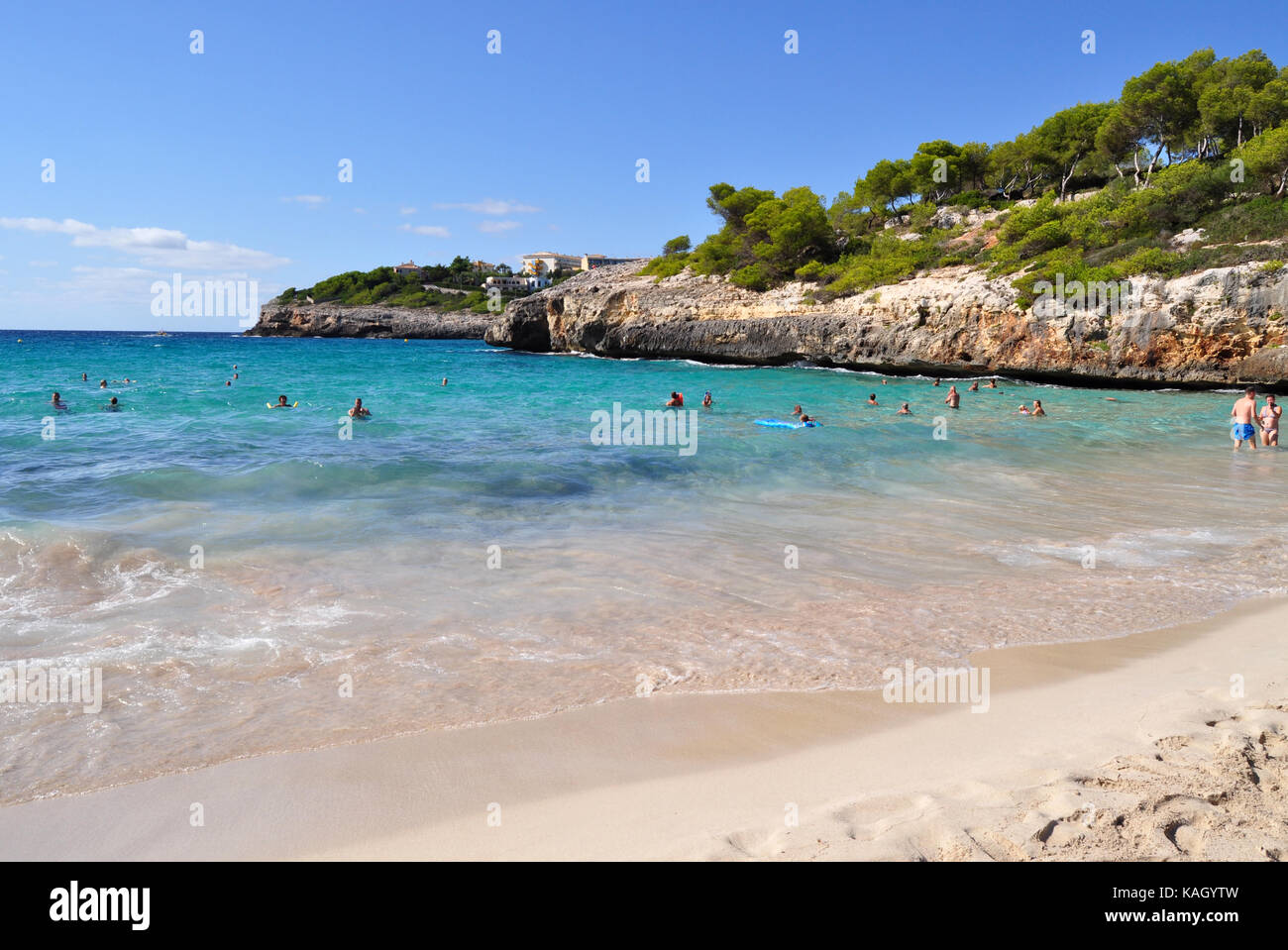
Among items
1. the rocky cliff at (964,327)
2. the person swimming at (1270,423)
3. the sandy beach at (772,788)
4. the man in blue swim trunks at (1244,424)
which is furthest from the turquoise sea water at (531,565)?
the rocky cliff at (964,327)

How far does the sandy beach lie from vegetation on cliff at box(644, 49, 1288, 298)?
1305 inches

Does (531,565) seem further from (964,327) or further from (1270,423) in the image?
(964,327)

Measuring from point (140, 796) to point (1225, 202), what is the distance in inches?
1779

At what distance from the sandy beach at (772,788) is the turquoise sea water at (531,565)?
396 mm

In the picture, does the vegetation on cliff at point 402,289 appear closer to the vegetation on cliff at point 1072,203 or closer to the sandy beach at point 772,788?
the vegetation on cliff at point 1072,203

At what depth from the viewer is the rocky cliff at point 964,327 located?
27969 mm

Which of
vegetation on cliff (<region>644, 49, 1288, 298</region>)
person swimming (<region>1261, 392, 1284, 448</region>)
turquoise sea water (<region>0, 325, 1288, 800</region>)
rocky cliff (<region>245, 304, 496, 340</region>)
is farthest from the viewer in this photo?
rocky cliff (<region>245, 304, 496, 340</region>)

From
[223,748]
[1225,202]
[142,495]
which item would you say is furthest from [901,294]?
[223,748]

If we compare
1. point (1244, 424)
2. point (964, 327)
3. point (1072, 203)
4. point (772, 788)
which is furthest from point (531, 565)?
point (1072, 203)

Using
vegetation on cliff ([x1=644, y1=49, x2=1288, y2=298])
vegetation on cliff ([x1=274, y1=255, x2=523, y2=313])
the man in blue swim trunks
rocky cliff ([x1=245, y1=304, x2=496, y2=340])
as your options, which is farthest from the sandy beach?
vegetation on cliff ([x1=274, y1=255, x2=523, y2=313])

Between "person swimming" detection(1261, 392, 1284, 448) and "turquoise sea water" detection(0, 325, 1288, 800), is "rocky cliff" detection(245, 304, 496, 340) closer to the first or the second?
"turquoise sea water" detection(0, 325, 1288, 800)

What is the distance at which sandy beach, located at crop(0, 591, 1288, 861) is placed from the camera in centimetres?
327

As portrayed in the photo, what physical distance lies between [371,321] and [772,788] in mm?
127767

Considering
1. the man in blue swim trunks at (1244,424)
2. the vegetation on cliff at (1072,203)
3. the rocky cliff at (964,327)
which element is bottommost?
the man in blue swim trunks at (1244,424)
